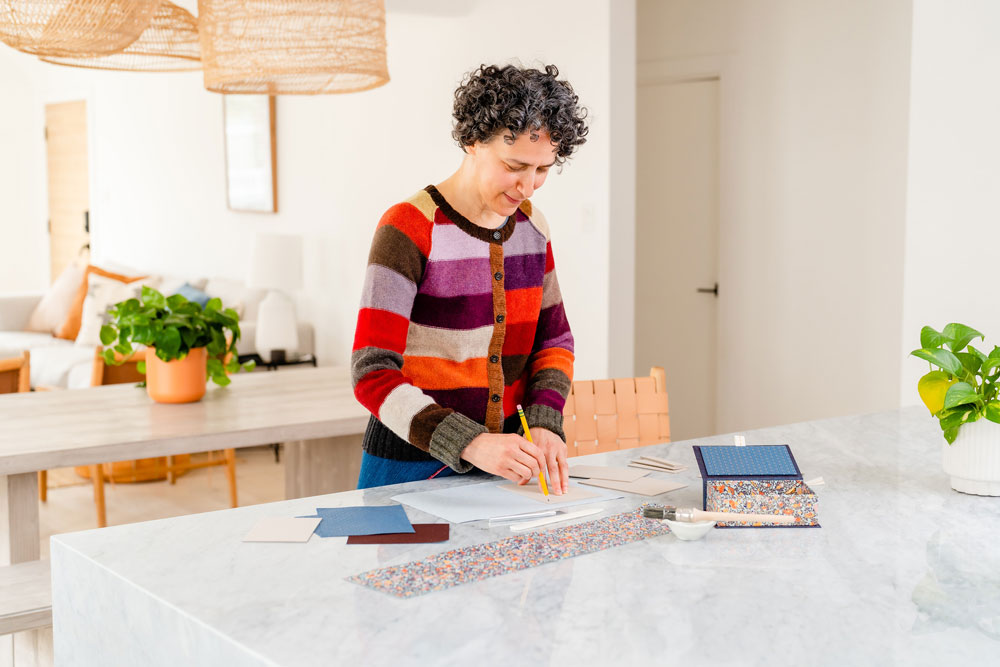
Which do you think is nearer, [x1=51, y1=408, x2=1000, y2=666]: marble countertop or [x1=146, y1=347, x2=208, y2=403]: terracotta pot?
[x1=51, y1=408, x2=1000, y2=666]: marble countertop

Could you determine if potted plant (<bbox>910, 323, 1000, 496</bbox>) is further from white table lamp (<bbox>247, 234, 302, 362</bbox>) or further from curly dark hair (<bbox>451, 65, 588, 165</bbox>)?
white table lamp (<bbox>247, 234, 302, 362</bbox>)

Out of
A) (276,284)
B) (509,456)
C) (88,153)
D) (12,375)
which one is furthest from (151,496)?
(88,153)

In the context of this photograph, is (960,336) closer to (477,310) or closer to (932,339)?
(932,339)

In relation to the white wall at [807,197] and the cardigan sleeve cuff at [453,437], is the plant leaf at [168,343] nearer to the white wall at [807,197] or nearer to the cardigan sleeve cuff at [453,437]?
the cardigan sleeve cuff at [453,437]

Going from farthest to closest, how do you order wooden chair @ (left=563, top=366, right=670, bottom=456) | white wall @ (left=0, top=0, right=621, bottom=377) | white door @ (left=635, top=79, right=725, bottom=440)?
1. white door @ (left=635, top=79, right=725, bottom=440)
2. white wall @ (left=0, top=0, right=621, bottom=377)
3. wooden chair @ (left=563, top=366, right=670, bottom=456)

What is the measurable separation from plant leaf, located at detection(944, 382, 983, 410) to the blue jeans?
0.83 meters

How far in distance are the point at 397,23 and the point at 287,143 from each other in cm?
130

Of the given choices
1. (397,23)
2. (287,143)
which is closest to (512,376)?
(397,23)

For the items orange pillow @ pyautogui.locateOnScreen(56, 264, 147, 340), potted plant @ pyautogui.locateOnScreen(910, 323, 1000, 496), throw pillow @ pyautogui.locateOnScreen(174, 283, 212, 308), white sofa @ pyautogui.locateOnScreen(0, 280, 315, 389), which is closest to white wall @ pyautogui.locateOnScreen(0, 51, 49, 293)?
white sofa @ pyautogui.locateOnScreen(0, 280, 315, 389)

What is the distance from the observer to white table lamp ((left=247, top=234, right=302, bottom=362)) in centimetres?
563

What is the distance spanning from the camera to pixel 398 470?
184 centimetres

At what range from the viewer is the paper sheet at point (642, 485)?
1.65 metres

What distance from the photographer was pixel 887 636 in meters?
1.08

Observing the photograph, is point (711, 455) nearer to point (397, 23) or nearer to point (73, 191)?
point (397, 23)
